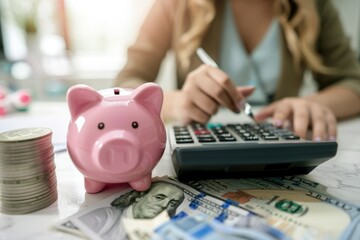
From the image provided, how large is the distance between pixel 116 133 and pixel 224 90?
0.64ft

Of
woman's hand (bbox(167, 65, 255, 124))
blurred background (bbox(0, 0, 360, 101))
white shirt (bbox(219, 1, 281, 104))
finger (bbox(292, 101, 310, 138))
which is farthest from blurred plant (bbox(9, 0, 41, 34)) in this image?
finger (bbox(292, 101, 310, 138))

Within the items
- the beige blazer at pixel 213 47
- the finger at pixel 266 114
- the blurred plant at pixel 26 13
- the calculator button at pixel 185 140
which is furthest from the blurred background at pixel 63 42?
the calculator button at pixel 185 140

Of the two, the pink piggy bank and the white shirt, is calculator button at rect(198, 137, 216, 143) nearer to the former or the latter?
the pink piggy bank

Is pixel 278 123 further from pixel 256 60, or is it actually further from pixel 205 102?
pixel 256 60

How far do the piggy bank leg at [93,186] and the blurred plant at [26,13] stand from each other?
119 cm

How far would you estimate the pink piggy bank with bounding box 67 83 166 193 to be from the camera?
22 centimetres

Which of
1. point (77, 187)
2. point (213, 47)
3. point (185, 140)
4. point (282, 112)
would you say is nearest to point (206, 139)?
point (185, 140)

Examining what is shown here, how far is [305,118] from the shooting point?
0.43m

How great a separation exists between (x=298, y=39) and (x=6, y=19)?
1.23 m

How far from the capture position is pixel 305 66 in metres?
0.76

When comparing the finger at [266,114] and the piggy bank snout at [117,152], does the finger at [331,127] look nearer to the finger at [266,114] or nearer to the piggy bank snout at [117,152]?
the finger at [266,114]

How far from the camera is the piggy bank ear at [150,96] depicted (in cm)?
24

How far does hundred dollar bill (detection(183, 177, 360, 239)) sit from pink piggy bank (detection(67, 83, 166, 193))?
6 cm

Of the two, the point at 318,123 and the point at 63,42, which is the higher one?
the point at 63,42
